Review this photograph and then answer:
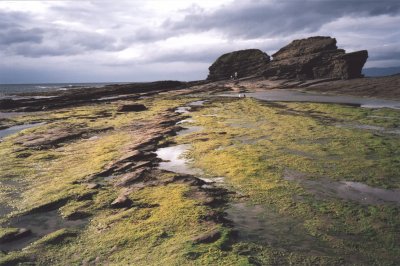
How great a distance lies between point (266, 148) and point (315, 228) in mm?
10320

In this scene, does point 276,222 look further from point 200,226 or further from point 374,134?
point 374,134

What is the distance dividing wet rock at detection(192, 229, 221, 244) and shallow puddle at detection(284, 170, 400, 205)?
5.13 m

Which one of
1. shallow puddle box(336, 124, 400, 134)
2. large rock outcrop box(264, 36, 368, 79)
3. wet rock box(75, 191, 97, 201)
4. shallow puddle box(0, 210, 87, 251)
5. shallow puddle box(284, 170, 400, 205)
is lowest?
shallow puddle box(0, 210, 87, 251)

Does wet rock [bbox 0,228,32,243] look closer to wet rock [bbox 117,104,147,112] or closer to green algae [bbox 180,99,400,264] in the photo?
green algae [bbox 180,99,400,264]

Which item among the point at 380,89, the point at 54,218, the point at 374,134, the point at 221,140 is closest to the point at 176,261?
the point at 54,218

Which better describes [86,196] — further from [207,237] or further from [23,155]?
[23,155]

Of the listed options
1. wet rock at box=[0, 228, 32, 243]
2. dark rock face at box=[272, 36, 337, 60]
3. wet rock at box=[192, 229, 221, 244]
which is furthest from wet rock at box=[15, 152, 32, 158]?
dark rock face at box=[272, 36, 337, 60]

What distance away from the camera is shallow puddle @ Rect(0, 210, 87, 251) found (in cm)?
1101

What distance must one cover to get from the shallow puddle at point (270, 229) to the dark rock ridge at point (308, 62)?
196 feet

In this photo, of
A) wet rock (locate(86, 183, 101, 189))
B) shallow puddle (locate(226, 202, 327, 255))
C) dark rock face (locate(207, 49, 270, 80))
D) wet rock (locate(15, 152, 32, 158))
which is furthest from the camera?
dark rock face (locate(207, 49, 270, 80))

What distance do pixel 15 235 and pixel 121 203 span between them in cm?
363

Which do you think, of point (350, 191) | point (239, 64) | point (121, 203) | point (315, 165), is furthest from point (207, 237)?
point (239, 64)

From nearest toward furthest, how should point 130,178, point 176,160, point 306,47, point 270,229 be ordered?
point 270,229 < point 130,178 < point 176,160 < point 306,47

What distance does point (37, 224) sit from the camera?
40.9 ft
